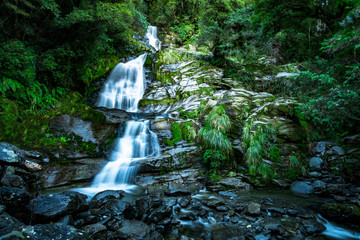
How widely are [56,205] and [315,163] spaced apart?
329 inches

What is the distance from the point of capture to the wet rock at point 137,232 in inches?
126

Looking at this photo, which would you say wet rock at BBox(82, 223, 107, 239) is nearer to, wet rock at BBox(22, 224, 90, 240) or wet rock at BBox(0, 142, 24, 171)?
wet rock at BBox(22, 224, 90, 240)

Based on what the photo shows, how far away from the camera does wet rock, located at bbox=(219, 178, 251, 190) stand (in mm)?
6285

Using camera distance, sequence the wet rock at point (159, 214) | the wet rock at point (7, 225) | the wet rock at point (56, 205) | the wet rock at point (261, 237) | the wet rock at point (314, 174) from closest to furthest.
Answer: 1. the wet rock at point (7, 225)
2. the wet rock at point (56, 205)
3. the wet rock at point (261, 237)
4. the wet rock at point (159, 214)
5. the wet rock at point (314, 174)

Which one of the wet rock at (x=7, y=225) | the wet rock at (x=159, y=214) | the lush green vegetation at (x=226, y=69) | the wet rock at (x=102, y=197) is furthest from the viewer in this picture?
the lush green vegetation at (x=226, y=69)

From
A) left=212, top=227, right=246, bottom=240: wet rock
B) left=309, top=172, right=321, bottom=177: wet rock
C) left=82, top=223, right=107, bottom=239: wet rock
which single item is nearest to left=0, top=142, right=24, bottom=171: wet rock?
left=82, top=223, right=107, bottom=239: wet rock

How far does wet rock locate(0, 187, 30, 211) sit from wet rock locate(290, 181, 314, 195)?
7248 millimetres

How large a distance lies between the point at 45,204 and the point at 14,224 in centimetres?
98

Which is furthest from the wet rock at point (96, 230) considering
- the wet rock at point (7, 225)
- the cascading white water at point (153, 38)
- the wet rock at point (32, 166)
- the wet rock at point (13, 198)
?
the cascading white water at point (153, 38)

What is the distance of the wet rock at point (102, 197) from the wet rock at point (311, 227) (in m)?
4.47

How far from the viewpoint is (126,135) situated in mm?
8734

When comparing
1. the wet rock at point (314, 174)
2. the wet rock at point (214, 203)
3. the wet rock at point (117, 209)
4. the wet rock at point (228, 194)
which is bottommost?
the wet rock at point (228, 194)

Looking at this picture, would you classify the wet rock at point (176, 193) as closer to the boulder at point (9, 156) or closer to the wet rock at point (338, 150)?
the boulder at point (9, 156)

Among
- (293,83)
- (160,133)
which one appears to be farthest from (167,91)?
(293,83)
